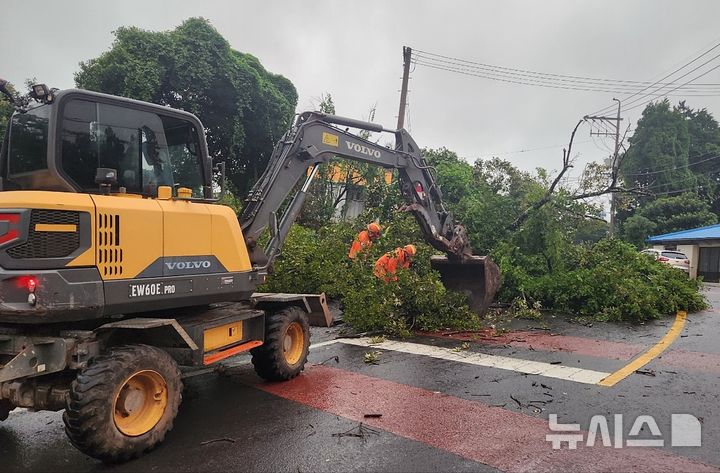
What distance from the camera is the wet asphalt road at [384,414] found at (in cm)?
405

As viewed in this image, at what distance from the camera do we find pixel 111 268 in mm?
4223

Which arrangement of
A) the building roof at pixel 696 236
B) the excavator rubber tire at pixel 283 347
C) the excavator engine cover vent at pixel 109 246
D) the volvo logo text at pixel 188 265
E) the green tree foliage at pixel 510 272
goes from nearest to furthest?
the excavator engine cover vent at pixel 109 246 < the volvo logo text at pixel 188 265 < the excavator rubber tire at pixel 283 347 < the green tree foliage at pixel 510 272 < the building roof at pixel 696 236

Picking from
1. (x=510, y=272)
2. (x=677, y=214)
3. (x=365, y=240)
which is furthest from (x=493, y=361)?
(x=677, y=214)

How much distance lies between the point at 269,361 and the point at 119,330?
2.07 meters

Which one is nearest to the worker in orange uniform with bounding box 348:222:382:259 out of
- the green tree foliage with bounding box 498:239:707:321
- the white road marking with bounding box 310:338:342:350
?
the white road marking with bounding box 310:338:342:350

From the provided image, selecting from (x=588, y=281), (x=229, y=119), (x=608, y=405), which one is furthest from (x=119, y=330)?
(x=229, y=119)

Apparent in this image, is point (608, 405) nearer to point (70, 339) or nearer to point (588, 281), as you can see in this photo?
point (70, 339)

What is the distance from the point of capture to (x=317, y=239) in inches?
496

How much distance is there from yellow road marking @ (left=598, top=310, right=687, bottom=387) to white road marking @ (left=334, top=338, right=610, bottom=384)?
127 mm

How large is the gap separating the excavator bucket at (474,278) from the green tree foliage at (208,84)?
9933 millimetres

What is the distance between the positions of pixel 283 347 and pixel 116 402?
8.13 feet

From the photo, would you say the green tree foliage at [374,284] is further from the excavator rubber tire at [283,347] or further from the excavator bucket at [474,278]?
the excavator rubber tire at [283,347]

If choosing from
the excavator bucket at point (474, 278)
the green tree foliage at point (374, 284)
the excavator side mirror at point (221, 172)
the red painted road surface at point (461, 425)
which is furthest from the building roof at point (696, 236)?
the excavator side mirror at point (221, 172)

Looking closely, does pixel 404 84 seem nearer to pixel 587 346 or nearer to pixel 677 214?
pixel 587 346
